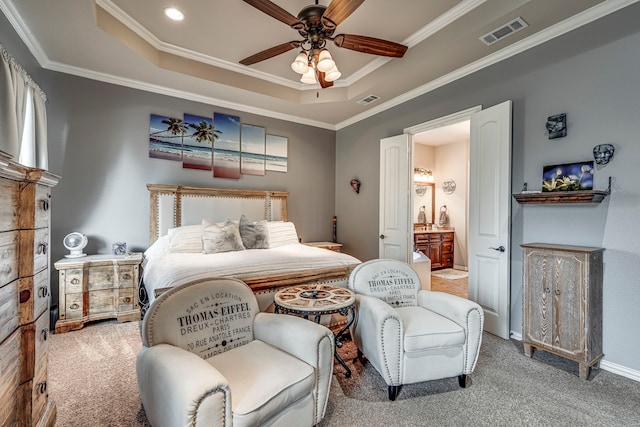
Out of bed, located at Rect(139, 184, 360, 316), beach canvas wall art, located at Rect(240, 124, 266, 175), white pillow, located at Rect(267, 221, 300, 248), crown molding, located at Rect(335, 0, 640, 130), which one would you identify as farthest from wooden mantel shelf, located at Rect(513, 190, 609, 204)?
beach canvas wall art, located at Rect(240, 124, 266, 175)

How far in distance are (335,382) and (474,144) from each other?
2830 mm

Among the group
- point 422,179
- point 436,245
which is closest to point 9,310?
point 436,245

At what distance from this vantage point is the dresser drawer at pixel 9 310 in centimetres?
111

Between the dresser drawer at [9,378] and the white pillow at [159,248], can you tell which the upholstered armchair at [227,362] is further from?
the white pillow at [159,248]

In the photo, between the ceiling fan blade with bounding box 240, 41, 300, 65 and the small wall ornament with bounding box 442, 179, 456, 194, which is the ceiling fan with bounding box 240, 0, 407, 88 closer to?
the ceiling fan blade with bounding box 240, 41, 300, 65

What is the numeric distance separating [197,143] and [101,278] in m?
2.13

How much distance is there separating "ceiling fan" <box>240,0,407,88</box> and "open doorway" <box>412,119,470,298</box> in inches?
156

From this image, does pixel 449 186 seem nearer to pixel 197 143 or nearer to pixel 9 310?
pixel 197 143

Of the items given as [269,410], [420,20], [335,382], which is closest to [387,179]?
[420,20]

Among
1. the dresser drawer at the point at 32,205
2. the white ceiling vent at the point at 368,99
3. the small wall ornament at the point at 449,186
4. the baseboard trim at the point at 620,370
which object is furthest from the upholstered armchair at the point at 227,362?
the small wall ornament at the point at 449,186

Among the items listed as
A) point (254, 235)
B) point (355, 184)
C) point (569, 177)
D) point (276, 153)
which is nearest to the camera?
point (569, 177)

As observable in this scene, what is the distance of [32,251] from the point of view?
4.33 ft

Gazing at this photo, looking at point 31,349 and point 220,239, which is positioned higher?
point 220,239

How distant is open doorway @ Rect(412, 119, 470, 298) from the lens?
245 inches
